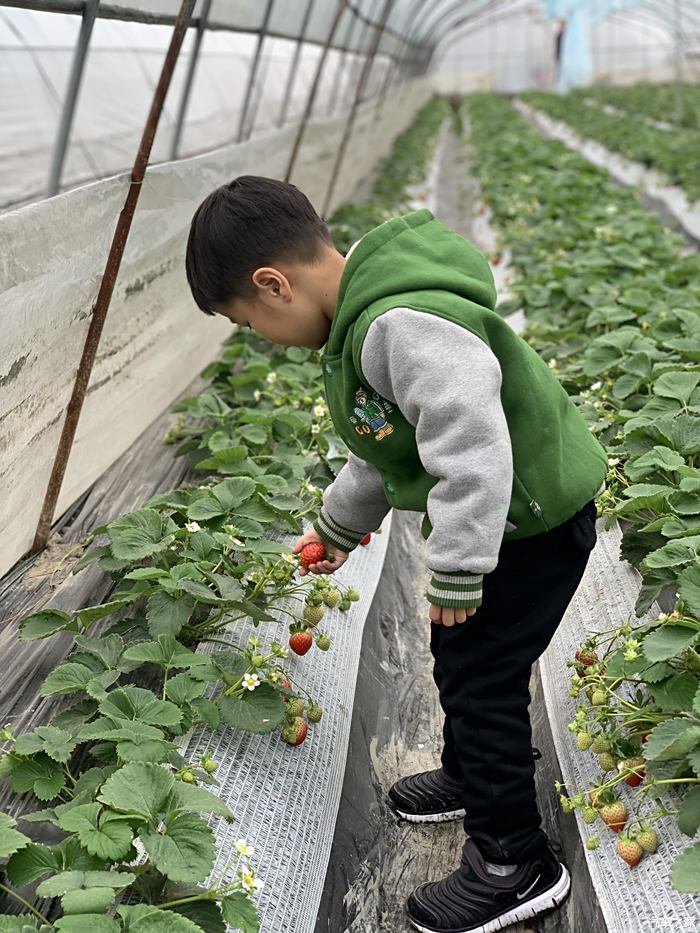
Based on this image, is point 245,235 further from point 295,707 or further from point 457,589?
point 295,707

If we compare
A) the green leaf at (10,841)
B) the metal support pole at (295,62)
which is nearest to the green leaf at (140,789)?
the green leaf at (10,841)

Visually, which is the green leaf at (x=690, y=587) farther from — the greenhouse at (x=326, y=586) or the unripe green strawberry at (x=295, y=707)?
the unripe green strawberry at (x=295, y=707)

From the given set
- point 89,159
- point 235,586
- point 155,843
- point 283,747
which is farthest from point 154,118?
point 89,159

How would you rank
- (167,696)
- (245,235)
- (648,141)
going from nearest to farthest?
(245,235) < (167,696) < (648,141)

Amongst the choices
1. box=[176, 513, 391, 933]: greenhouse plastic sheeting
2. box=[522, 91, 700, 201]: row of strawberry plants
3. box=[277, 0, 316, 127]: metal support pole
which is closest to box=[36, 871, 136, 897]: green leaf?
box=[176, 513, 391, 933]: greenhouse plastic sheeting

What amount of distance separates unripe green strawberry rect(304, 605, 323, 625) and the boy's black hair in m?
0.86

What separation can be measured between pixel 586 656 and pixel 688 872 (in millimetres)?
810

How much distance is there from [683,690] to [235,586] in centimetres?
90

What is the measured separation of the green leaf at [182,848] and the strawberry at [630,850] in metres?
0.74

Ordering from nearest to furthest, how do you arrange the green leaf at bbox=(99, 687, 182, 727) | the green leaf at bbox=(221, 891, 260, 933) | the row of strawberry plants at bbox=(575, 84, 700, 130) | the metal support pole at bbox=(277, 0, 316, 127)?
the green leaf at bbox=(221, 891, 260, 933), the green leaf at bbox=(99, 687, 182, 727), the metal support pole at bbox=(277, 0, 316, 127), the row of strawberry plants at bbox=(575, 84, 700, 130)

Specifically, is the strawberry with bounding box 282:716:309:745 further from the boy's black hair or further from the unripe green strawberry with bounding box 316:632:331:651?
the boy's black hair

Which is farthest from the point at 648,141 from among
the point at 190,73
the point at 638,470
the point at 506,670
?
the point at 506,670

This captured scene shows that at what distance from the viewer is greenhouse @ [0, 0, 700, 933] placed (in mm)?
1654

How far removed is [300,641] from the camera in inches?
91.9
